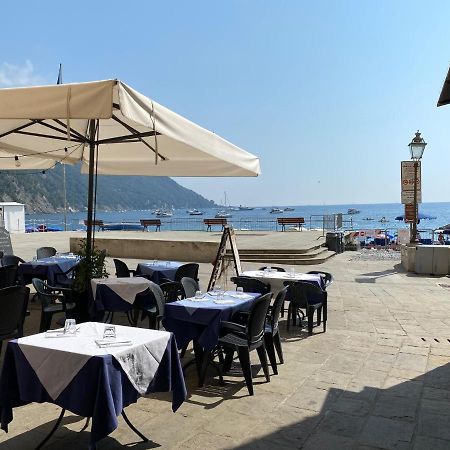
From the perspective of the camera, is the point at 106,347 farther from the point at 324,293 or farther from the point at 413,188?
the point at 413,188

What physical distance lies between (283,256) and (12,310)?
10277 mm

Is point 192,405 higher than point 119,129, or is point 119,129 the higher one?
point 119,129

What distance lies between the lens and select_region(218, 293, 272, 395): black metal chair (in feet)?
14.0

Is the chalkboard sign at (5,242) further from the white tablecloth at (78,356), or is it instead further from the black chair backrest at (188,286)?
the white tablecloth at (78,356)

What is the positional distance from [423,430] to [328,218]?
18602mm

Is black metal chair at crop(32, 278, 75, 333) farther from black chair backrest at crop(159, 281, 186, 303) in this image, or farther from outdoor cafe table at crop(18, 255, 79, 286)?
outdoor cafe table at crop(18, 255, 79, 286)

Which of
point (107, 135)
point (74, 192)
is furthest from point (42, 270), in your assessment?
point (74, 192)

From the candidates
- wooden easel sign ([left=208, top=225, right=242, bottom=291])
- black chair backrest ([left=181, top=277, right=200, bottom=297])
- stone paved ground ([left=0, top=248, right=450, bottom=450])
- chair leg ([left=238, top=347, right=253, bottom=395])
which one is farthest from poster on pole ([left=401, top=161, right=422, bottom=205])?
chair leg ([left=238, top=347, right=253, bottom=395])

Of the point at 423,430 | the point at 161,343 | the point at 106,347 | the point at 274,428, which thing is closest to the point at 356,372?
the point at 423,430

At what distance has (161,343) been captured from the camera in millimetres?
3254

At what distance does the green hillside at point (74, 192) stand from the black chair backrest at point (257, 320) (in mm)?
30733

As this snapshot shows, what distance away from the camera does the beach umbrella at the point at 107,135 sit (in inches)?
154

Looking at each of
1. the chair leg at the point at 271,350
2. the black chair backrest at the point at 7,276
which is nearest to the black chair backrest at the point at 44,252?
the black chair backrest at the point at 7,276
